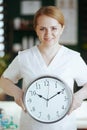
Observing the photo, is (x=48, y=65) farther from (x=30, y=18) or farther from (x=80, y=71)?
(x=30, y=18)

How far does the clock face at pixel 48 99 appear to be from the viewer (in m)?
0.69

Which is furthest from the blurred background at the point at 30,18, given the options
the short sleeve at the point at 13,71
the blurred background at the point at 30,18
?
the short sleeve at the point at 13,71

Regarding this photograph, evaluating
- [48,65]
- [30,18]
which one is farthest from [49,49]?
[30,18]

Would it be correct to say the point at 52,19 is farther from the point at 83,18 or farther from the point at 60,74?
the point at 83,18

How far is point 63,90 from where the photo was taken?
70cm

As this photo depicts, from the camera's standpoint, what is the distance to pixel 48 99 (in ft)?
2.28

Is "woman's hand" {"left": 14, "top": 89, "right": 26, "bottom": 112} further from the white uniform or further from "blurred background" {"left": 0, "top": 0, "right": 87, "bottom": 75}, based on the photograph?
"blurred background" {"left": 0, "top": 0, "right": 87, "bottom": 75}

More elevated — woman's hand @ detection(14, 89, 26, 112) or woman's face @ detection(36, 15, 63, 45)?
woman's face @ detection(36, 15, 63, 45)

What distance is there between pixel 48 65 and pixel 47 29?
0.07 meters

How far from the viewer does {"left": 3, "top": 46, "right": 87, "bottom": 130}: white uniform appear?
69 cm

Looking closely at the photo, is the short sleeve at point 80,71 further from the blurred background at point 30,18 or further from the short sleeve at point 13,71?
the blurred background at point 30,18

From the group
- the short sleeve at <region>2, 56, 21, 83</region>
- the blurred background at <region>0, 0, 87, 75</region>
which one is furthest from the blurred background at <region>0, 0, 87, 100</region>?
the short sleeve at <region>2, 56, 21, 83</region>

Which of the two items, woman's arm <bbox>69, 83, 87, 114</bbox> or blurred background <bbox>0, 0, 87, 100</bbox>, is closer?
woman's arm <bbox>69, 83, 87, 114</bbox>

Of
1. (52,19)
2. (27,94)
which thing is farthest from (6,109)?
(52,19)
